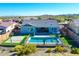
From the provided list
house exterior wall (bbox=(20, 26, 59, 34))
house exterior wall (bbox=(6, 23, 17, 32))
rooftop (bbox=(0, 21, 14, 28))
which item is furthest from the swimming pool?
rooftop (bbox=(0, 21, 14, 28))

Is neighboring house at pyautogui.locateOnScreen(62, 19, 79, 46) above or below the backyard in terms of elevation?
above

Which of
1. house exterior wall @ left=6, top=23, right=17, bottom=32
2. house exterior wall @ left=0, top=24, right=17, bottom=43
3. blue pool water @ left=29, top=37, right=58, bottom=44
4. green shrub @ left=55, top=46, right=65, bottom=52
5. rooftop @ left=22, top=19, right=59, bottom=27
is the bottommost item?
green shrub @ left=55, top=46, right=65, bottom=52

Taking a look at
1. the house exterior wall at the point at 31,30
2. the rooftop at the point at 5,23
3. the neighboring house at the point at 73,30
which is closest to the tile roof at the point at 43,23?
the house exterior wall at the point at 31,30

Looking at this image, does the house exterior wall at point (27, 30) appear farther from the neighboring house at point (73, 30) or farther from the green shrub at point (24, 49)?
the neighboring house at point (73, 30)

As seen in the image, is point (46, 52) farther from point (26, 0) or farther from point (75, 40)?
point (26, 0)

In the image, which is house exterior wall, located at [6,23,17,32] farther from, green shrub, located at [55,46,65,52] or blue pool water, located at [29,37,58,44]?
green shrub, located at [55,46,65,52]

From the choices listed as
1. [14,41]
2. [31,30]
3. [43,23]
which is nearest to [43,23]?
[43,23]

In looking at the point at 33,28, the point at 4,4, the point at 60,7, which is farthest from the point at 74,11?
the point at 4,4
